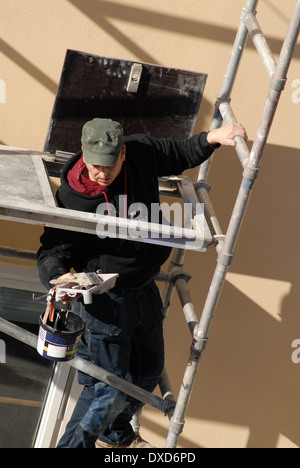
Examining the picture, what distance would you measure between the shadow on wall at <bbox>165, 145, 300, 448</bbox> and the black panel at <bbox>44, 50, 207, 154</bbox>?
1.63ft

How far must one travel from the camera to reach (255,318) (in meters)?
5.62

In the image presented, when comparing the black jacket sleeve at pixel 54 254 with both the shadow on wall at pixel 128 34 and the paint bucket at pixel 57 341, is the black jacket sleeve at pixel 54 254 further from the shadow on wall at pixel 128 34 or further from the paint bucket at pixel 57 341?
the shadow on wall at pixel 128 34

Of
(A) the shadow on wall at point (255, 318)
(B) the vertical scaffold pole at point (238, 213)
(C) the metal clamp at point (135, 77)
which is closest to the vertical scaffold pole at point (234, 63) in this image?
(B) the vertical scaffold pole at point (238, 213)

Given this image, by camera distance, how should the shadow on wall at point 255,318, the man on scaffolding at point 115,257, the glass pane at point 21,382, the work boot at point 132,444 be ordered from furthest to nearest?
the glass pane at point 21,382 → the shadow on wall at point 255,318 → the work boot at point 132,444 → the man on scaffolding at point 115,257

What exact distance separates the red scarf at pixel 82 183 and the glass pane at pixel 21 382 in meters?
1.61

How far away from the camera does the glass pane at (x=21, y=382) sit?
555 centimetres

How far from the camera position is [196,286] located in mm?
5449

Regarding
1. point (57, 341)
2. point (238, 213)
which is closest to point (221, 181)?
point (238, 213)

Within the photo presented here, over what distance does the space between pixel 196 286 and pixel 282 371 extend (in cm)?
105

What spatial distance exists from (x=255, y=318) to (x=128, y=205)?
71.7 inches

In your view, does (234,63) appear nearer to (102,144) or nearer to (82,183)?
(102,144)

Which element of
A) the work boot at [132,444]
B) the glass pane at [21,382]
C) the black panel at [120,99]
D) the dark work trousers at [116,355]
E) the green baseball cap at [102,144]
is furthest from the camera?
the glass pane at [21,382]
